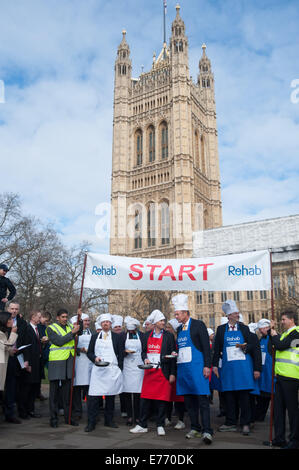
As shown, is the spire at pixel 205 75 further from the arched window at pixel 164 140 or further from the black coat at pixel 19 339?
the black coat at pixel 19 339

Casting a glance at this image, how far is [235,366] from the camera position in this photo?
230 inches

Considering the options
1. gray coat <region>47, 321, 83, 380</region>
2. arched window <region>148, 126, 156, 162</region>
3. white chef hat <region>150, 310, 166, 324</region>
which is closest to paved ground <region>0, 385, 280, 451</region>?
gray coat <region>47, 321, 83, 380</region>

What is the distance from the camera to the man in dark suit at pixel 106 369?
5883mm

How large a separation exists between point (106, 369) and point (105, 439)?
1.23 meters

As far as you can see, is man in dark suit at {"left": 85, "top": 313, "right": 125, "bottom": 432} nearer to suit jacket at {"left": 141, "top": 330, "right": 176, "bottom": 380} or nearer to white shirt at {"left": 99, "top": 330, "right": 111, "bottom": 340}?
white shirt at {"left": 99, "top": 330, "right": 111, "bottom": 340}

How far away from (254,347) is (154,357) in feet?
4.99

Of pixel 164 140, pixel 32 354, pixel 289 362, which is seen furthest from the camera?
pixel 164 140

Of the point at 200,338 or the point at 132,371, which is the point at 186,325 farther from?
the point at 132,371

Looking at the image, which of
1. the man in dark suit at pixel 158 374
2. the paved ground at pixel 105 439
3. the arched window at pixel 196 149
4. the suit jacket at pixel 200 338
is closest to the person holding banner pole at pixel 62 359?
the paved ground at pixel 105 439

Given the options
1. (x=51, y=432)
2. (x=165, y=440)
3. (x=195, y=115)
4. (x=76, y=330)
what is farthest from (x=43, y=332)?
(x=195, y=115)

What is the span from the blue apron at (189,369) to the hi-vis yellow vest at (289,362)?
98cm

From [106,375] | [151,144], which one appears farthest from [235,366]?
[151,144]

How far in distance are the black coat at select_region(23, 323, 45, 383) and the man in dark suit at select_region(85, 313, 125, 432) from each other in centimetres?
131
